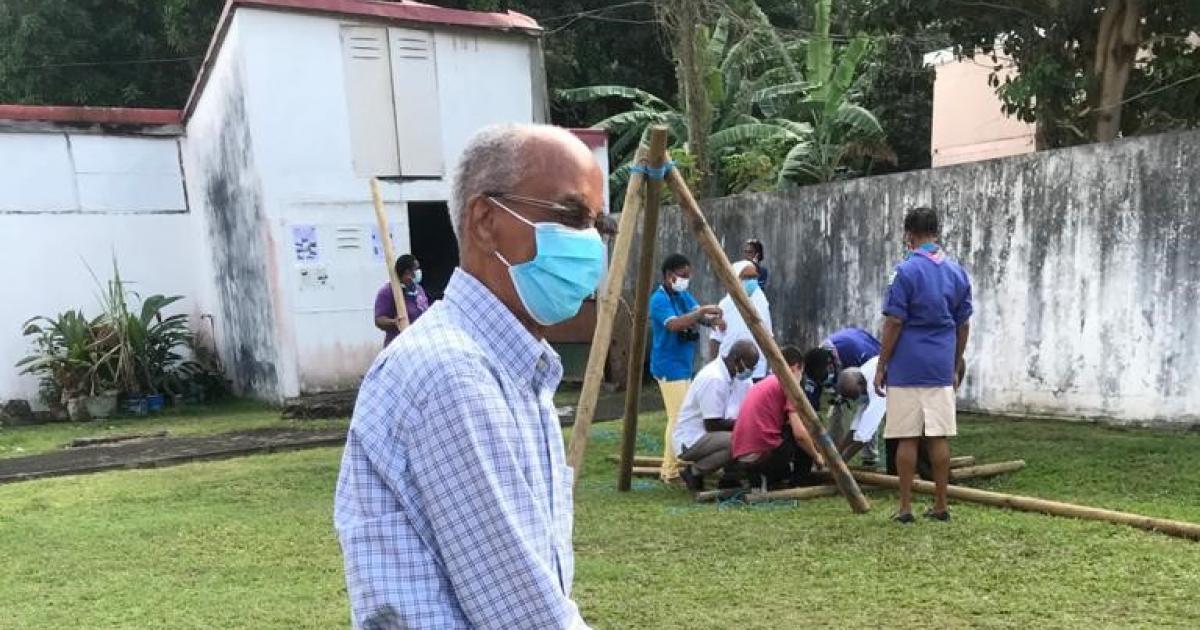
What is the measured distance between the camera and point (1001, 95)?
935 centimetres

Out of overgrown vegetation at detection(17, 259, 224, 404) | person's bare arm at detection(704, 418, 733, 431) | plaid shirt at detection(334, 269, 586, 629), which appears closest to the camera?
plaid shirt at detection(334, 269, 586, 629)

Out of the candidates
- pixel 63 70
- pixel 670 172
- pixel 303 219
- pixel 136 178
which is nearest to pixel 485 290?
pixel 670 172

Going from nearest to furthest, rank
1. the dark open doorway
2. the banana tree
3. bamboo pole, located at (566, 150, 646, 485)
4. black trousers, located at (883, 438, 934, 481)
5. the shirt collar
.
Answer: the shirt collar
bamboo pole, located at (566, 150, 646, 485)
black trousers, located at (883, 438, 934, 481)
the dark open doorway
the banana tree

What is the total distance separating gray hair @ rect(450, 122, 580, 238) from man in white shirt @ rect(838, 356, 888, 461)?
5075mm

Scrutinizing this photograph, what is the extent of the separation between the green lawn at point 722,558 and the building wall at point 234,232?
4.41 m

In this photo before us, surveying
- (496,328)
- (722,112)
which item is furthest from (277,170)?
(496,328)

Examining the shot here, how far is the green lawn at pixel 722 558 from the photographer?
3814 millimetres

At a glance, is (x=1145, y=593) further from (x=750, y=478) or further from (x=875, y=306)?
(x=875, y=306)

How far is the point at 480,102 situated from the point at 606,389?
3949mm

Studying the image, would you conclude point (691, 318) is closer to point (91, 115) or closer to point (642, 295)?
point (642, 295)

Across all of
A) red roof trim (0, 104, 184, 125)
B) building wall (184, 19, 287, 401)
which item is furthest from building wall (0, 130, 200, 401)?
building wall (184, 19, 287, 401)

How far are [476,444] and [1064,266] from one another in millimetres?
7341

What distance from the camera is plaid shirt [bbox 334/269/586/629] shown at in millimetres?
1258

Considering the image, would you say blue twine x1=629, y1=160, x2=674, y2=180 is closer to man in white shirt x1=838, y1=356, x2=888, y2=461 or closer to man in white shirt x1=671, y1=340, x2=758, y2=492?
man in white shirt x1=671, y1=340, x2=758, y2=492
